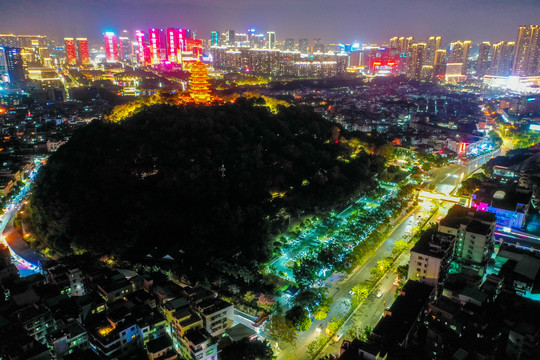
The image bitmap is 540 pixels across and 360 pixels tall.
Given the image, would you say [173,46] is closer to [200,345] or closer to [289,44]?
[289,44]

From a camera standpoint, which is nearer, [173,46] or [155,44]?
→ [173,46]

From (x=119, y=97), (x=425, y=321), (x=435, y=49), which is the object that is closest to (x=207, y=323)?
(x=425, y=321)

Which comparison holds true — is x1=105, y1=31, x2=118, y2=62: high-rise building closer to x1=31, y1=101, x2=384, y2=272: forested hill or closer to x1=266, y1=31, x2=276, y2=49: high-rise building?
x1=266, y1=31, x2=276, y2=49: high-rise building

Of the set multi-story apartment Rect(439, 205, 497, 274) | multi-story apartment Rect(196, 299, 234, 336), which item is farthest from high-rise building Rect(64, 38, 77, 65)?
multi-story apartment Rect(439, 205, 497, 274)

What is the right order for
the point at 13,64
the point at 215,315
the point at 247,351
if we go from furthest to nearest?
the point at 13,64 < the point at 215,315 < the point at 247,351

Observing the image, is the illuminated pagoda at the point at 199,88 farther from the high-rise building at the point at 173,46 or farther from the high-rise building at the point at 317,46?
the high-rise building at the point at 317,46

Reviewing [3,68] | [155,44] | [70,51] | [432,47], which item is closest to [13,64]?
[3,68]
